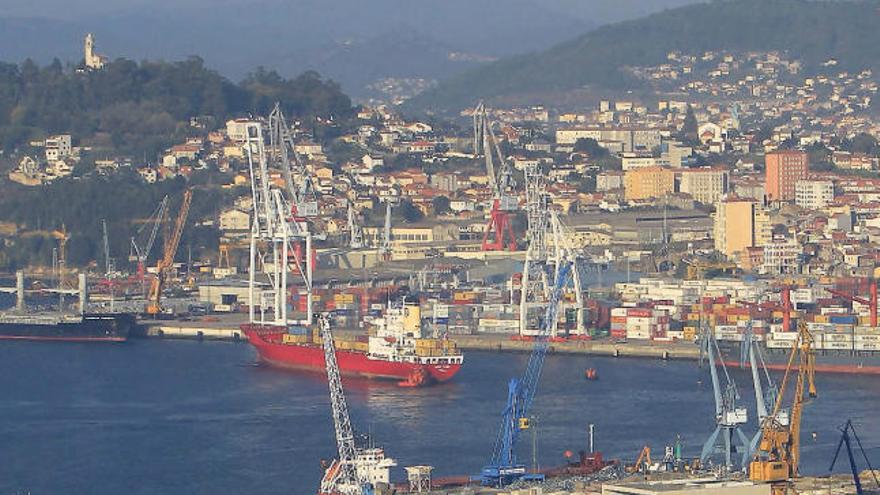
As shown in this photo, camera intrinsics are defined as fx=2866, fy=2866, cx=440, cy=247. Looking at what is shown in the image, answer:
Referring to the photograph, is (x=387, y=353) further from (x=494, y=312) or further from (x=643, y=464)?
(x=643, y=464)

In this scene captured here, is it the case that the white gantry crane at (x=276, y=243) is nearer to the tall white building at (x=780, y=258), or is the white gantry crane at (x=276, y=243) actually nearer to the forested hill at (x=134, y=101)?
the tall white building at (x=780, y=258)

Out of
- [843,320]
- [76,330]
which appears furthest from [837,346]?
[76,330]

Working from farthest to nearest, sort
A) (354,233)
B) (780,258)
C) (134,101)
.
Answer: (134,101), (354,233), (780,258)

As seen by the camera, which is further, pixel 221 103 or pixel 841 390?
pixel 221 103

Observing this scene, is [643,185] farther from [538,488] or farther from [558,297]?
[538,488]

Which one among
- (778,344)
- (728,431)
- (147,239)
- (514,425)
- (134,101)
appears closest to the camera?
(728,431)

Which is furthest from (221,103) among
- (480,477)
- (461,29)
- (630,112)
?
(461,29)
